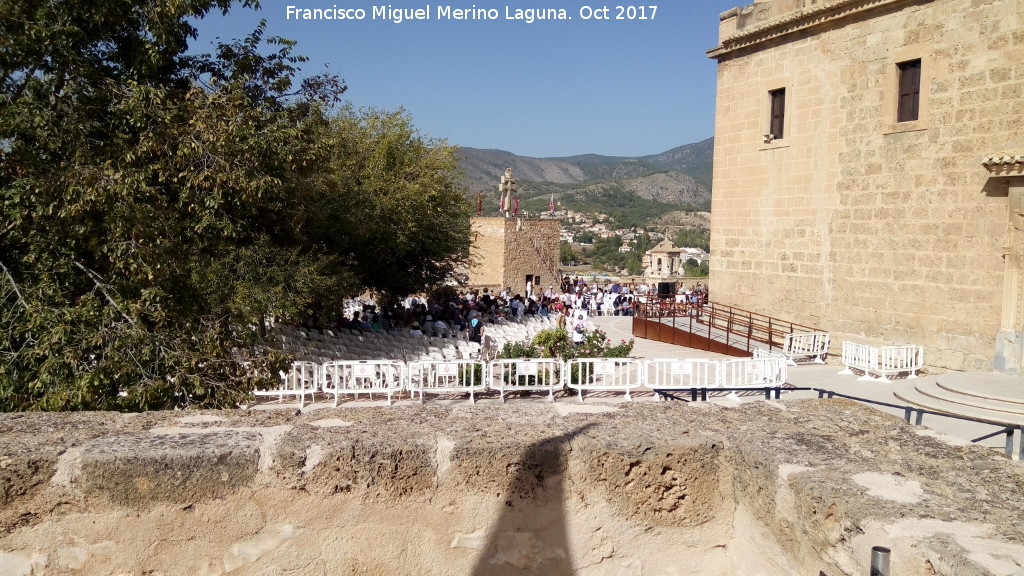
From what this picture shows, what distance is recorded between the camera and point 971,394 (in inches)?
417

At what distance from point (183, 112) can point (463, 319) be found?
14014 millimetres

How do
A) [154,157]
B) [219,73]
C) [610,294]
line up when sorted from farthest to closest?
[610,294] < [219,73] < [154,157]

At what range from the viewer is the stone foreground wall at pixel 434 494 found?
9.84 ft

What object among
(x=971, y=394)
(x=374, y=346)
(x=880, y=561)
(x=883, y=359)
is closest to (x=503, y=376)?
(x=374, y=346)

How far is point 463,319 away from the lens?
843 inches

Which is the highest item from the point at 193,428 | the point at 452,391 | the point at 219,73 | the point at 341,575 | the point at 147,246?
the point at 219,73

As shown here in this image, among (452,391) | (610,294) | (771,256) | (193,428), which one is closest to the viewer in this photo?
(193,428)

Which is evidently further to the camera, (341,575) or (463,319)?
(463,319)

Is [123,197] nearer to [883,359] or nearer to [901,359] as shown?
[883,359]

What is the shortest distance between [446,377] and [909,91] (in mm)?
9836

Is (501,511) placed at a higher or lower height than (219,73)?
lower

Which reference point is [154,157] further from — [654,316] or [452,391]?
[654,316]

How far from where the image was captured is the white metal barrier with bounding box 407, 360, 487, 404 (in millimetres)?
11750

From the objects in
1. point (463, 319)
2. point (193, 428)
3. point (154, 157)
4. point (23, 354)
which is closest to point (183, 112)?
point (154, 157)
